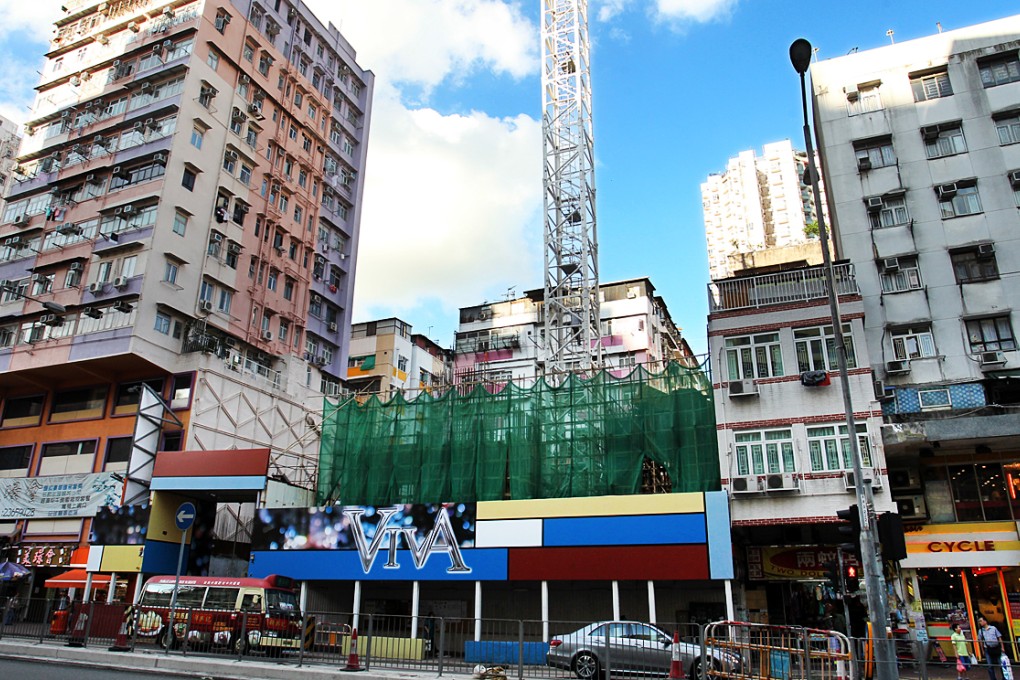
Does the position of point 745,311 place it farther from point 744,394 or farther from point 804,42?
point 804,42

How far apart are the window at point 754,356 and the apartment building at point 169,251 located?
18981mm

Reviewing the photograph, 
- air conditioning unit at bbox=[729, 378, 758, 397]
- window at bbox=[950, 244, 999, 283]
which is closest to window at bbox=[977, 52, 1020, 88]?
window at bbox=[950, 244, 999, 283]

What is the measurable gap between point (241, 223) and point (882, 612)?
38872mm

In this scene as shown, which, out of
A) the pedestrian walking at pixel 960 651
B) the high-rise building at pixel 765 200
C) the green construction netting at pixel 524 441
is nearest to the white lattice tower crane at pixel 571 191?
the green construction netting at pixel 524 441

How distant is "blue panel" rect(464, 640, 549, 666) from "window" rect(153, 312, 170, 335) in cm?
2574

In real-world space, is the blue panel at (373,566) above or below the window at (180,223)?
below

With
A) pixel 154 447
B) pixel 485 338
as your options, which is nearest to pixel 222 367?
pixel 154 447

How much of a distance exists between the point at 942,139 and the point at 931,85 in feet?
8.62

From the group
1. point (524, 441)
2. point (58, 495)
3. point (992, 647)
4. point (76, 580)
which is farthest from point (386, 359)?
point (992, 647)

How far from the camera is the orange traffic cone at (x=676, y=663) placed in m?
15.3

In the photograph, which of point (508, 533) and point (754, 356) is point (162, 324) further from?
point (754, 356)

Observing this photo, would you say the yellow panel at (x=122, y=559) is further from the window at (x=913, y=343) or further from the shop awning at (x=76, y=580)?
the window at (x=913, y=343)

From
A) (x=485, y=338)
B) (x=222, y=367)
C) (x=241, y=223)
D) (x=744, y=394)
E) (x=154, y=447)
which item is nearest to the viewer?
(x=744, y=394)

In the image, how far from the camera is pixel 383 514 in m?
28.4
